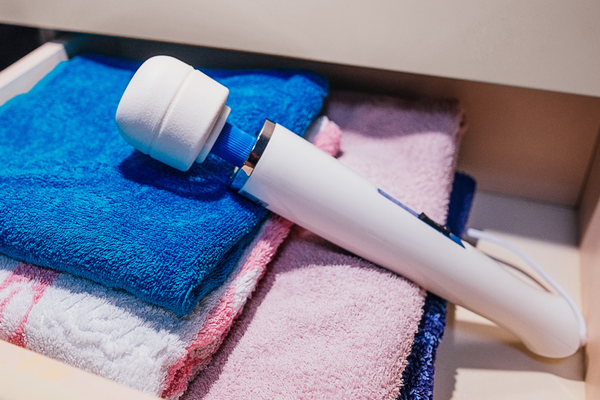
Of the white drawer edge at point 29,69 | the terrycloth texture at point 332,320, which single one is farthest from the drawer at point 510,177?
the terrycloth texture at point 332,320

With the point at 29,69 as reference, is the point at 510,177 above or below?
below

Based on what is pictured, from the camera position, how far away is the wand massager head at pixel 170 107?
1.21 feet

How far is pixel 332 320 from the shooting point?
0.41 meters

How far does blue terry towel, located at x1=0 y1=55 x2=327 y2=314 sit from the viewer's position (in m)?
0.36

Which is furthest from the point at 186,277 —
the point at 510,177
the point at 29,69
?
the point at 510,177

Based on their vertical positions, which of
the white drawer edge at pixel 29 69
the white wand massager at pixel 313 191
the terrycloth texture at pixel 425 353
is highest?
the white drawer edge at pixel 29 69

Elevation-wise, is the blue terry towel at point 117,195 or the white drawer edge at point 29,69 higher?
the white drawer edge at point 29,69

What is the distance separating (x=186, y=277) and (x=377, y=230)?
0.56ft

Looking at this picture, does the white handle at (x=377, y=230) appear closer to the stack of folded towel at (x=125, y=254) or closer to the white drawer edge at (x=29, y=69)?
the stack of folded towel at (x=125, y=254)

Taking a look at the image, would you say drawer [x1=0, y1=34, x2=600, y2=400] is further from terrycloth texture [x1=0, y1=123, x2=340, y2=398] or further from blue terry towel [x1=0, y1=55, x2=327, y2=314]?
terrycloth texture [x1=0, y1=123, x2=340, y2=398]

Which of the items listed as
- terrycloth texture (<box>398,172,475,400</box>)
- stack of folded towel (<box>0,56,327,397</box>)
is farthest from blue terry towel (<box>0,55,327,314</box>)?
terrycloth texture (<box>398,172,475,400</box>)

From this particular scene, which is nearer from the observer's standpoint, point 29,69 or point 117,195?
point 117,195

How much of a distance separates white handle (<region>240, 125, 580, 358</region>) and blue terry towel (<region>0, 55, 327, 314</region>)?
1.6 inches

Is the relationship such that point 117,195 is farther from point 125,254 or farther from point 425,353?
point 425,353
